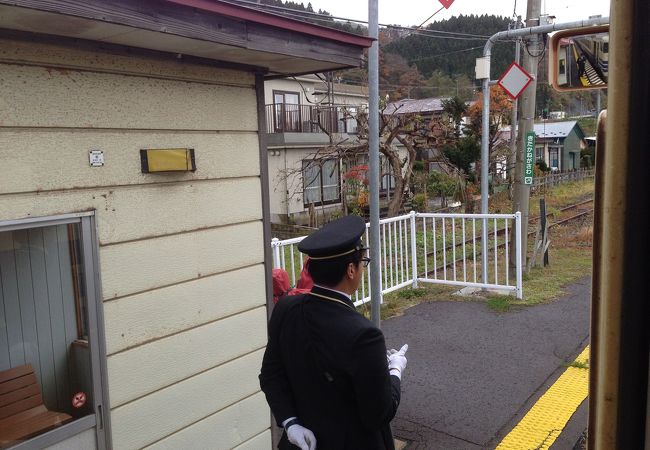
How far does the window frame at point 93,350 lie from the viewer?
264 centimetres

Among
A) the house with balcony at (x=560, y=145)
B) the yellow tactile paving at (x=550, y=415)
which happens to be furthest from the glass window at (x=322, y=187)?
the house with balcony at (x=560, y=145)

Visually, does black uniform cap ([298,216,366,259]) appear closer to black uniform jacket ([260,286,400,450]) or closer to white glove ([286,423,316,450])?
black uniform jacket ([260,286,400,450])

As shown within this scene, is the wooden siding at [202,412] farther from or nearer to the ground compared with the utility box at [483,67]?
nearer to the ground

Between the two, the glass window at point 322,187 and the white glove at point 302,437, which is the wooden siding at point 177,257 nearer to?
the white glove at point 302,437

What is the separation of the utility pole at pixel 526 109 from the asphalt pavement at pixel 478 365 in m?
1.88

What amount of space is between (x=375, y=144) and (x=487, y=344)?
377 cm

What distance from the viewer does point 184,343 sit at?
10.5 ft

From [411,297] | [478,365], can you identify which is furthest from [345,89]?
[478,365]

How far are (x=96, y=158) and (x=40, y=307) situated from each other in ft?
2.55

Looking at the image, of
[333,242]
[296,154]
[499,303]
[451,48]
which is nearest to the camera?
[333,242]

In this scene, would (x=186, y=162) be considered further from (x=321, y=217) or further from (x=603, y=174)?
(x=321, y=217)

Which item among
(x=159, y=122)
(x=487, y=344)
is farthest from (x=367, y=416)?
(x=487, y=344)

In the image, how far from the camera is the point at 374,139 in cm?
327

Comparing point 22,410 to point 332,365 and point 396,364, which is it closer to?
point 332,365
